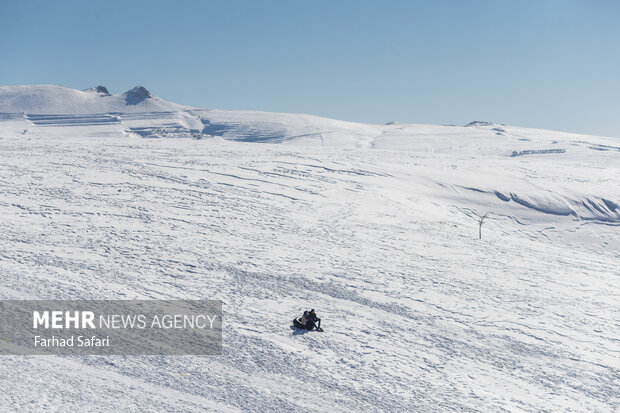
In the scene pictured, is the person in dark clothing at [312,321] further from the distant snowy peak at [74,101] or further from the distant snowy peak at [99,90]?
the distant snowy peak at [99,90]

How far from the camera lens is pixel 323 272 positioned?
16.8 m

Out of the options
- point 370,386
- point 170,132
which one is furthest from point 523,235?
point 170,132

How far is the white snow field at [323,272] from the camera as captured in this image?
10289mm

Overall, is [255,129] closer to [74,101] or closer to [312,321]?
[74,101]

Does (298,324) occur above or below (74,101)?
below

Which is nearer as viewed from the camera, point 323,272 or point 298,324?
point 298,324

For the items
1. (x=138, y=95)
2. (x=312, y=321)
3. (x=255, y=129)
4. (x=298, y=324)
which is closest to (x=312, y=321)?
(x=312, y=321)

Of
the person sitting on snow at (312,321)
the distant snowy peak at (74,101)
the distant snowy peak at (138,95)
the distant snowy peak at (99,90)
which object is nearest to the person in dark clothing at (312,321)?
the person sitting on snow at (312,321)

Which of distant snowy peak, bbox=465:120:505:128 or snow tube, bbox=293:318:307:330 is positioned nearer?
snow tube, bbox=293:318:307:330

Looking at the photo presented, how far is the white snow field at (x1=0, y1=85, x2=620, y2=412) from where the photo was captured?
10.3 m

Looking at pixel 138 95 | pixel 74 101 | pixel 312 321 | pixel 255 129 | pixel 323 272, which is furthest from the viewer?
pixel 138 95

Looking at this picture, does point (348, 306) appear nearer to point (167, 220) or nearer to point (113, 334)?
point (113, 334)

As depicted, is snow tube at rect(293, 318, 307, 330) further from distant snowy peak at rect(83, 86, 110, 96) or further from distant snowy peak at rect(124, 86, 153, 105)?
distant snowy peak at rect(83, 86, 110, 96)

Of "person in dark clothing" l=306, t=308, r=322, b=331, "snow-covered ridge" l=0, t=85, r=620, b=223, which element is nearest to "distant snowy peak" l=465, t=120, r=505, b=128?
"snow-covered ridge" l=0, t=85, r=620, b=223
